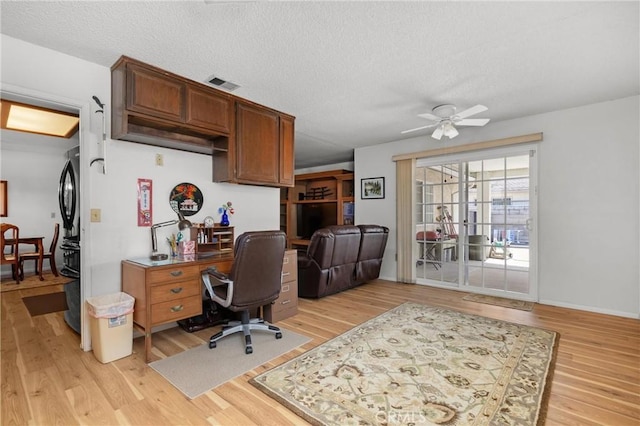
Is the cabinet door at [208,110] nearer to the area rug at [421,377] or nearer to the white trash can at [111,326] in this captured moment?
the white trash can at [111,326]

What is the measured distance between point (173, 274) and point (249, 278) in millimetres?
617

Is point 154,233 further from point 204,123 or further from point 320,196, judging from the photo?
point 320,196

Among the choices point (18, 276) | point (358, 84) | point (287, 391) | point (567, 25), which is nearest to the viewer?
point (287, 391)

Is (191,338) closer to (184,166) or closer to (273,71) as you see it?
(184,166)

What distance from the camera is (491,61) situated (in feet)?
8.42

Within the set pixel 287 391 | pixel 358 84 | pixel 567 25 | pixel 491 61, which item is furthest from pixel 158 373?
pixel 567 25

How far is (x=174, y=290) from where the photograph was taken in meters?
2.48

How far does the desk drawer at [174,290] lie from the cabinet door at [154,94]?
1.46 meters

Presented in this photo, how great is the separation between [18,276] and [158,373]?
470 centimetres

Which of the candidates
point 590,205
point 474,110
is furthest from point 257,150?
point 590,205

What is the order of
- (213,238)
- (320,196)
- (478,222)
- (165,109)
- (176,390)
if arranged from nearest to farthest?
→ (176,390), (165,109), (213,238), (478,222), (320,196)

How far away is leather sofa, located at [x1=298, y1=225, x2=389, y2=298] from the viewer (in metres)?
4.02

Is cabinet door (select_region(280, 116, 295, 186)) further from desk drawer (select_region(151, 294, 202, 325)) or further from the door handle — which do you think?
the door handle

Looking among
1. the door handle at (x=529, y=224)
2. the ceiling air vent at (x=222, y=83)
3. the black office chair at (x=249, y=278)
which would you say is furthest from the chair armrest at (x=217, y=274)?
the door handle at (x=529, y=224)
